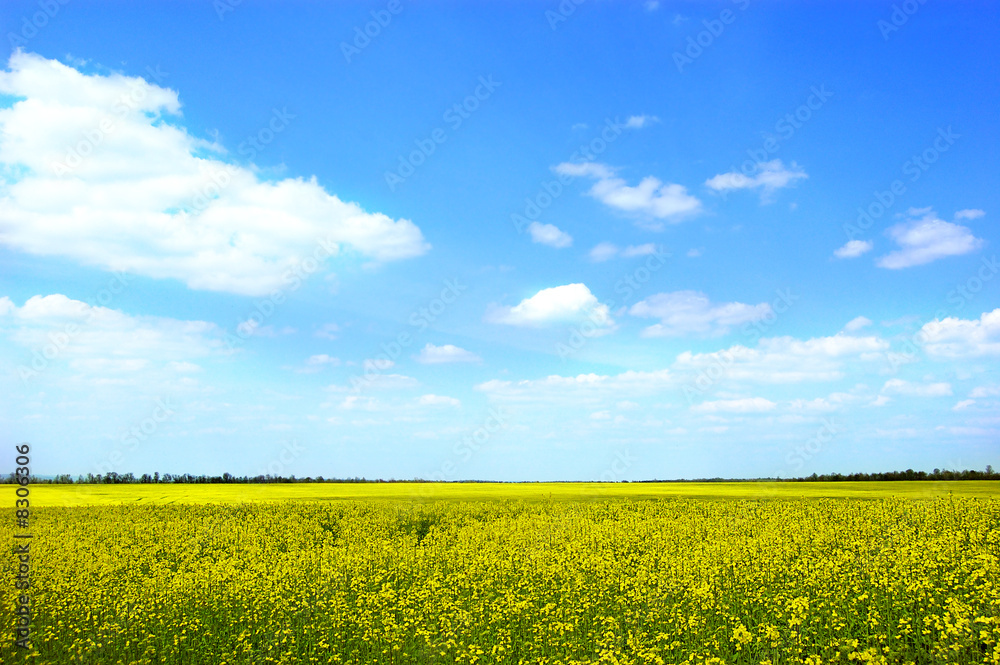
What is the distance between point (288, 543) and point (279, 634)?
9.21m

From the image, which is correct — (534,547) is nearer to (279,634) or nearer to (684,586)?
(684,586)

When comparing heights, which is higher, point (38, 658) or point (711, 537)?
point (711, 537)

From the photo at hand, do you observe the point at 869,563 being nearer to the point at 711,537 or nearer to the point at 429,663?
the point at 711,537

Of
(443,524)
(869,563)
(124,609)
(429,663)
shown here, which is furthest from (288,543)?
(869,563)

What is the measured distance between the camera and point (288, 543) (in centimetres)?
2142

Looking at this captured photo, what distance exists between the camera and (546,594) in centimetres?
1310

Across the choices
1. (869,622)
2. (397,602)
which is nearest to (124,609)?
(397,602)

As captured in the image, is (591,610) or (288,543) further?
(288,543)

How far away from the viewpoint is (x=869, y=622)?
412 inches

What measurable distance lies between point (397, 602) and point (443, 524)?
10853mm

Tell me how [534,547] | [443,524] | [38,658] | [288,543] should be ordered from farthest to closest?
[443,524], [288,543], [534,547], [38,658]

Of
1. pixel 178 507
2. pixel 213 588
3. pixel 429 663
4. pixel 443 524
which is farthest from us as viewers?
pixel 178 507

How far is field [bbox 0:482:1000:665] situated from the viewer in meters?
10.9

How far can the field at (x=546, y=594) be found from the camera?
10859 mm
